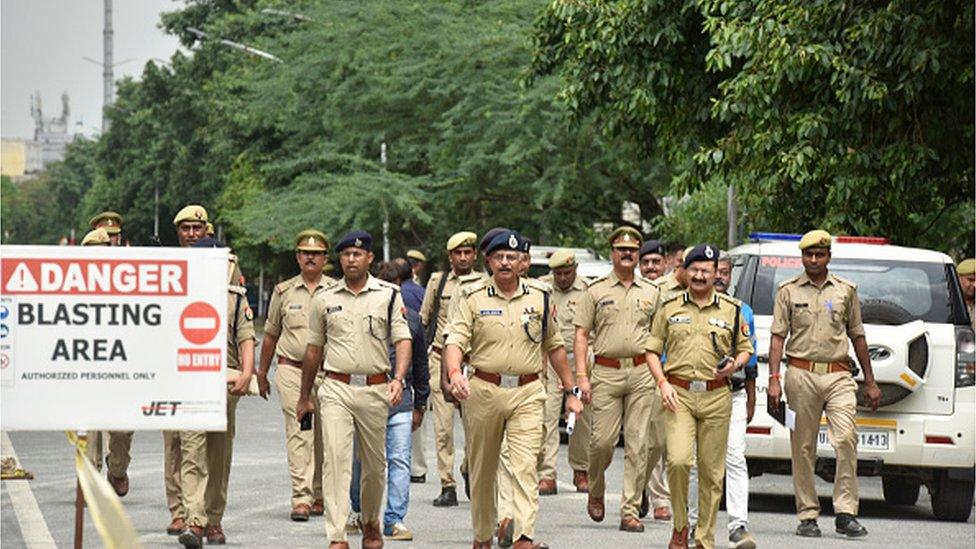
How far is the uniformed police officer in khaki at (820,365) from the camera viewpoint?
13641 mm

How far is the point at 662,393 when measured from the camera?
1207cm

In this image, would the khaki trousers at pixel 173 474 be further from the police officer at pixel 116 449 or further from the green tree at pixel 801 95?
the green tree at pixel 801 95

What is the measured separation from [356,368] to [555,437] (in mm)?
4239

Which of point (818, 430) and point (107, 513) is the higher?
point (107, 513)

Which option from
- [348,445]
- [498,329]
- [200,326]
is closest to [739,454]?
[498,329]

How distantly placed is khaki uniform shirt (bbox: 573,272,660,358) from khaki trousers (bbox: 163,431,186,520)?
8.99ft

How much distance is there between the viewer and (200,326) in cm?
876

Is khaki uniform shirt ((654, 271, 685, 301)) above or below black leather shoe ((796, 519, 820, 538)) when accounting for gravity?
above

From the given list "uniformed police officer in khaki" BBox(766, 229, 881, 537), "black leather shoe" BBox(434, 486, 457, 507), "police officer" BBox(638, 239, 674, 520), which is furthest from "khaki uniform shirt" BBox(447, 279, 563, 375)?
"black leather shoe" BBox(434, 486, 457, 507)

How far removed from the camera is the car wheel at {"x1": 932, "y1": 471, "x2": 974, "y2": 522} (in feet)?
49.2

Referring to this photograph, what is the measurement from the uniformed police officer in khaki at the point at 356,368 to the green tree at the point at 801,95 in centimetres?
808

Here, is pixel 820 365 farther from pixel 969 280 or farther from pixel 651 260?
pixel 969 280

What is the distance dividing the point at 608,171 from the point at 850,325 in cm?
2244

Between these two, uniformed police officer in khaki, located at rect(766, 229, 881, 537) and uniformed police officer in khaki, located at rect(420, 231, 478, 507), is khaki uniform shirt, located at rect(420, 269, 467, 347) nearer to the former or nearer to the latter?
uniformed police officer in khaki, located at rect(420, 231, 478, 507)
